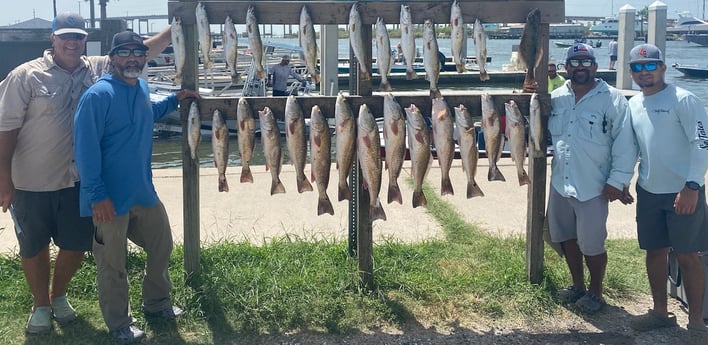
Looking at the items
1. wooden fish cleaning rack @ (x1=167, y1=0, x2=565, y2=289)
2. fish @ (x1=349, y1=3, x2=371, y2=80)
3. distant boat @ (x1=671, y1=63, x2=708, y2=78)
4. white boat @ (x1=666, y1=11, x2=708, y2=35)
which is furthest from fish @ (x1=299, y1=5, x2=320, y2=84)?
white boat @ (x1=666, y1=11, x2=708, y2=35)

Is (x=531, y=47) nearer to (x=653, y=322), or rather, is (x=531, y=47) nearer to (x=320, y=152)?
(x=320, y=152)

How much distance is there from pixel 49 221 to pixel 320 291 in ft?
6.04

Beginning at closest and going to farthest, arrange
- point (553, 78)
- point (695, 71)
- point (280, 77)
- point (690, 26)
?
point (553, 78)
point (280, 77)
point (695, 71)
point (690, 26)

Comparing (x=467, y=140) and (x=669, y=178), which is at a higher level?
(x=467, y=140)

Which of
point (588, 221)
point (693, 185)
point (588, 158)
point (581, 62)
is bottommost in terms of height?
point (588, 221)

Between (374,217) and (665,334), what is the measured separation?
1977mm

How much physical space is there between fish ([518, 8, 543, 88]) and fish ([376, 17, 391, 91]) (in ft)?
3.13

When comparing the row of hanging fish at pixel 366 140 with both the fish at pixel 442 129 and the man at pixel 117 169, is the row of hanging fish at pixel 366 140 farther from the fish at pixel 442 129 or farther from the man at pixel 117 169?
the man at pixel 117 169

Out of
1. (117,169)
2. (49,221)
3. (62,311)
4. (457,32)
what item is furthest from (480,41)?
(62,311)

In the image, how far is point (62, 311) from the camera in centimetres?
441

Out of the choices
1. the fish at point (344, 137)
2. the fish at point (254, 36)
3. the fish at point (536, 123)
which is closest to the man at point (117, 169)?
the fish at point (254, 36)

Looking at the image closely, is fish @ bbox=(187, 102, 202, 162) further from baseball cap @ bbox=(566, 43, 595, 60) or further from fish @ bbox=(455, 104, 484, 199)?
baseball cap @ bbox=(566, 43, 595, 60)

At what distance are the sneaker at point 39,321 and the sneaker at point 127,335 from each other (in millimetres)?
455

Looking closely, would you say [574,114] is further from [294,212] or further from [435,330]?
[294,212]
